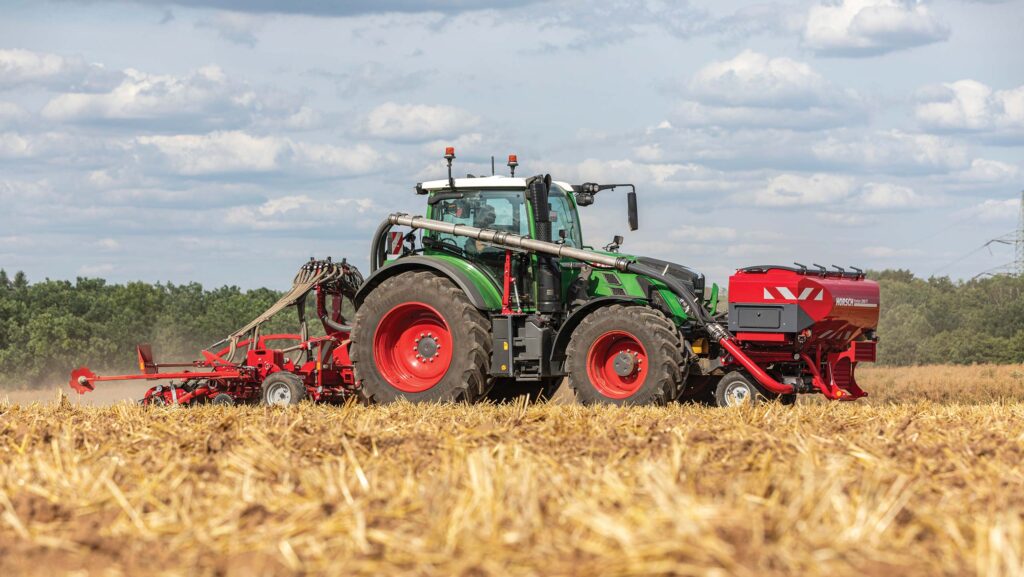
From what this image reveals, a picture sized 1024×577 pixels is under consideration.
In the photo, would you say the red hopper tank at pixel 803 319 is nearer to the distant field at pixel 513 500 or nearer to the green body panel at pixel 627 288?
the green body panel at pixel 627 288

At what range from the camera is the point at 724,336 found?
36.6ft

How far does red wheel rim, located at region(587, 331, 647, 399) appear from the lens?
435 inches

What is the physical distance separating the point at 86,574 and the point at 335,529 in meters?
0.80

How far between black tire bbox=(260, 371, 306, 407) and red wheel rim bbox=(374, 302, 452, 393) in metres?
0.89

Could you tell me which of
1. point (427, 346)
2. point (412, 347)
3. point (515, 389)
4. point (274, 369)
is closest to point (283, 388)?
point (274, 369)

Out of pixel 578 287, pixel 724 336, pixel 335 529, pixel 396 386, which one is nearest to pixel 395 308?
pixel 396 386

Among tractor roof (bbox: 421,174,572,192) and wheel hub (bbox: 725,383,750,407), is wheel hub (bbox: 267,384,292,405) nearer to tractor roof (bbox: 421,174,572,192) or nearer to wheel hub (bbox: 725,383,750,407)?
tractor roof (bbox: 421,174,572,192)

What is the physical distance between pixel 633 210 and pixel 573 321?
1.73 meters

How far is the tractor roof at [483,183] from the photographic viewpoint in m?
12.0

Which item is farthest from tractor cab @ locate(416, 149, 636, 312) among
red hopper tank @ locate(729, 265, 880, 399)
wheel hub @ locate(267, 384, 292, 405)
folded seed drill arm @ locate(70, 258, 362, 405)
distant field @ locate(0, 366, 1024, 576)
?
distant field @ locate(0, 366, 1024, 576)

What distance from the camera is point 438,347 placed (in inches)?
477

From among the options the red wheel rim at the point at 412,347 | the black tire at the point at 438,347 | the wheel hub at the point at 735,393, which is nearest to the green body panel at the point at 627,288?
the wheel hub at the point at 735,393

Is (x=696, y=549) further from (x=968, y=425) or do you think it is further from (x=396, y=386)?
(x=396, y=386)

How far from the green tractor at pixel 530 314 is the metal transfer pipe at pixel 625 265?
0.01m
